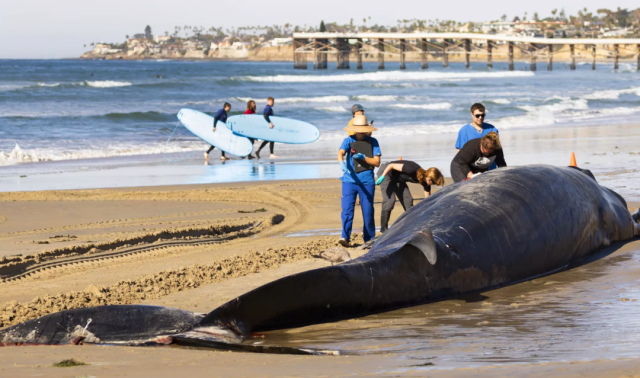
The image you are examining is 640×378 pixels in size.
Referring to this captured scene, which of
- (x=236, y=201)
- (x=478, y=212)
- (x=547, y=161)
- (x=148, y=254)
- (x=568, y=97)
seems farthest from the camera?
(x=568, y=97)

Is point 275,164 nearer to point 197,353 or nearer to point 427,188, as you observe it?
point 427,188

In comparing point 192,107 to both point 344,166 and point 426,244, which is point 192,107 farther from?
point 426,244

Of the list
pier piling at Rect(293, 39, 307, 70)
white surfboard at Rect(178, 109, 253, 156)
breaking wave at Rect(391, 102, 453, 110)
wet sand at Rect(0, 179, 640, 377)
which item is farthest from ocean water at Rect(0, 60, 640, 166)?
pier piling at Rect(293, 39, 307, 70)

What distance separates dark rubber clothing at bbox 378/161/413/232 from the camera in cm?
881

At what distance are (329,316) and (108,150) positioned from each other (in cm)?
1737

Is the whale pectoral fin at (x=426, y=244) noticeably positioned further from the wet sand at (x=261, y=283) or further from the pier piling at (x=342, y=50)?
the pier piling at (x=342, y=50)

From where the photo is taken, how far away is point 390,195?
8891 mm

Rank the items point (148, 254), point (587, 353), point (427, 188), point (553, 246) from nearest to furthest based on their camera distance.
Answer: point (587, 353) < point (553, 246) < point (148, 254) < point (427, 188)

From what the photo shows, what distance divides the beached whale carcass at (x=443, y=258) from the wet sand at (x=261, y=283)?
0.13 meters

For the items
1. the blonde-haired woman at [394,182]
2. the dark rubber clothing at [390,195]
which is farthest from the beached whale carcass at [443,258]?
the dark rubber clothing at [390,195]

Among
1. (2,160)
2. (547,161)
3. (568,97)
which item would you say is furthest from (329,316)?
(568,97)

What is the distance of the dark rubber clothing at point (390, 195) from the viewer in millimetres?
8812

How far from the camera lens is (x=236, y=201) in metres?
11.8

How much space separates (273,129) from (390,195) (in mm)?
11290
